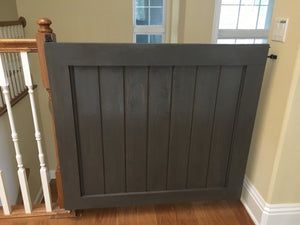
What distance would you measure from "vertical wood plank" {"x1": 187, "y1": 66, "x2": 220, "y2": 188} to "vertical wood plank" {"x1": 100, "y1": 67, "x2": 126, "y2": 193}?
40cm

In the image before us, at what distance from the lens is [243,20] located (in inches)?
115

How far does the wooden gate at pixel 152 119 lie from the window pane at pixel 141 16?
7.21 feet

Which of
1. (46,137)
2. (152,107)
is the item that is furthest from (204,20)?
(46,137)

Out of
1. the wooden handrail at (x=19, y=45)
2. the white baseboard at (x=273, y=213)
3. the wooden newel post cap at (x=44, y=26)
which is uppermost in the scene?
the wooden newel post cap at (x=44, y=26)

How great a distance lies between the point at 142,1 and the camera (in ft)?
10.2

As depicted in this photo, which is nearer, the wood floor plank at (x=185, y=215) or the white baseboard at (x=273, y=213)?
the white baseboard at (x=273, y=213)

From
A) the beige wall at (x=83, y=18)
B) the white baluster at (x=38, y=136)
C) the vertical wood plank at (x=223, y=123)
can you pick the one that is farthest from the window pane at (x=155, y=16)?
the white baluster at (x=38, y=136)

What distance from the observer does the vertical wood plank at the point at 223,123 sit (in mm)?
1287

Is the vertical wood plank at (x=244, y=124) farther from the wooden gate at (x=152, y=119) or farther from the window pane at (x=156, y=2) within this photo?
the window pane at (x=156, y=2)

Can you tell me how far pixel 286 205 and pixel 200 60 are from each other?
3.24ft

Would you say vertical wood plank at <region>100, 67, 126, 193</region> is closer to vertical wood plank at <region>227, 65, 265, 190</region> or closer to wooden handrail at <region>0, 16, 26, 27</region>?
vertical wood plank at <region>227, 65, 265, 190</region>

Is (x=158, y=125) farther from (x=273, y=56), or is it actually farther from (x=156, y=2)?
(x=156, y=2)

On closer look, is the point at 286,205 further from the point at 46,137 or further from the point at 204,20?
the point at 46,137

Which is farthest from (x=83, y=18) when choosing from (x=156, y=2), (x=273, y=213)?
(x=273, y=213)
